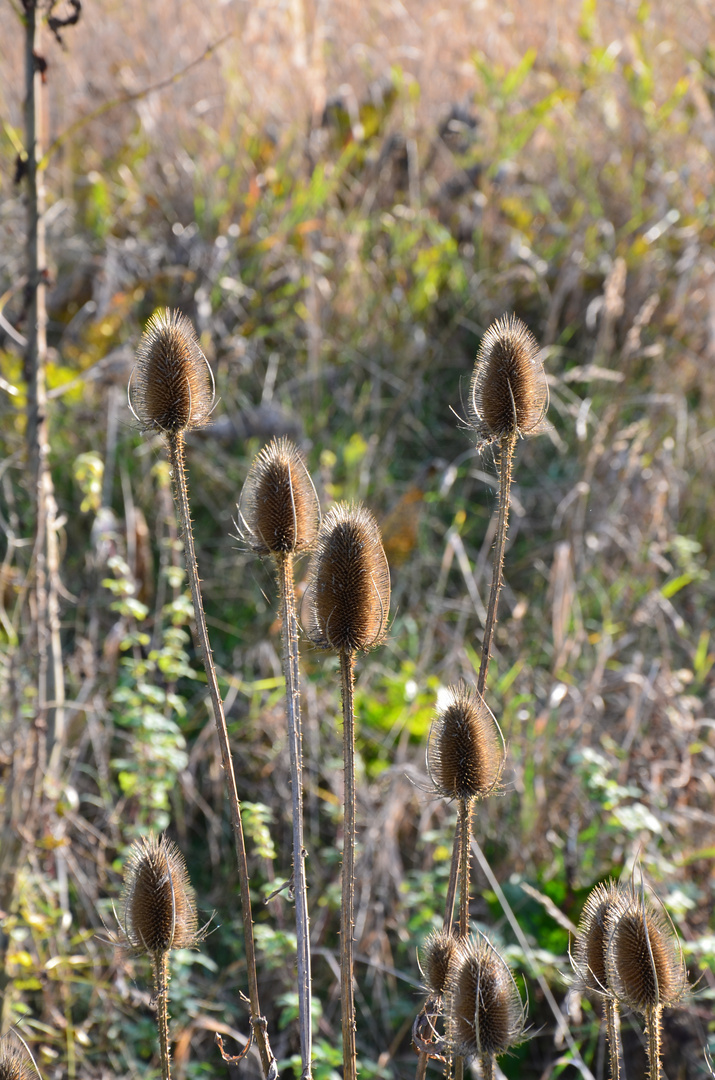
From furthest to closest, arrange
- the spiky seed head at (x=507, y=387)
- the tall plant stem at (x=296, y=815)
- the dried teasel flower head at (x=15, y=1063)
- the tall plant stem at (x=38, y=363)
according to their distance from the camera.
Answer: the tall plant stem at (x=38, y=363) → the spiky seed head at (x=507, y=387) → the tall plant stem at (x=296, y=815) → the dried teasel flower head at (x=15, y=1063)

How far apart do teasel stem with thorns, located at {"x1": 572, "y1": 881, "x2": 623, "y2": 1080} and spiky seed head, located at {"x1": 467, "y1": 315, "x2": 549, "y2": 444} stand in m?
0.51

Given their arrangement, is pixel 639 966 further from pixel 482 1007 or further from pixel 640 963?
pixel 482 1007

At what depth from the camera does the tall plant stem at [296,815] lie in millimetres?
1050

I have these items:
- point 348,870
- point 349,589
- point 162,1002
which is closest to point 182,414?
point 349,589

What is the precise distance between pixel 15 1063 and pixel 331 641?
0.49 meters

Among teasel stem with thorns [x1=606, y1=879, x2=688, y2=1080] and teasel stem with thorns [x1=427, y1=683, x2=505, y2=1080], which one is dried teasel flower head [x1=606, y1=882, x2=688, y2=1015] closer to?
teasel stem with thorns [x1=606, y1=879, x2=688, y2=1080]

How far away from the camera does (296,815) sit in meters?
1.06

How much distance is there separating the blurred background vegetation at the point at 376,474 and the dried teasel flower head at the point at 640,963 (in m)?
0.46

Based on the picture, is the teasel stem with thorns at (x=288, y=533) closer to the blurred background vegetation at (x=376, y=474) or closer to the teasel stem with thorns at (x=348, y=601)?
the teasel stem with thorns at (x=348, y=601)

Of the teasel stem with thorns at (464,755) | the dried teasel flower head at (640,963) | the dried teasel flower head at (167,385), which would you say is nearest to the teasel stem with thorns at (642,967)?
the dried teasel flower head at (640,963)

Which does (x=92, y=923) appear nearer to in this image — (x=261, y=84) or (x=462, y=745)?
(x=462, y=745)

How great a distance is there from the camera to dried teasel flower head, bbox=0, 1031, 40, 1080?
0.93m

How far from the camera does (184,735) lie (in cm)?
320

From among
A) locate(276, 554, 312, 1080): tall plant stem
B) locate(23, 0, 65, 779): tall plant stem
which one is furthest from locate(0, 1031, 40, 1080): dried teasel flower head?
locate(23, 0, 65, 779): tall plant stem
